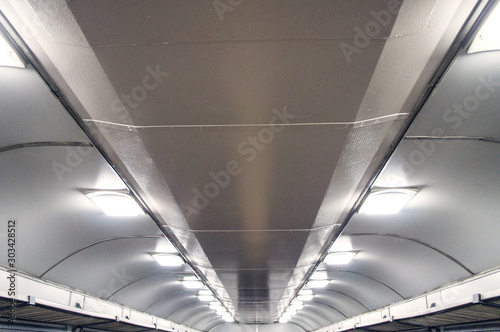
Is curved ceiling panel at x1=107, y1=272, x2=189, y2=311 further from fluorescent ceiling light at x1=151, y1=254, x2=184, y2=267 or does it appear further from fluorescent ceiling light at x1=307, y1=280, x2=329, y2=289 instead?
fluorescent ceiling light at x1=307, y1=280, x2=329, y2=289

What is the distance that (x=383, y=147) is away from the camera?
3602 mm

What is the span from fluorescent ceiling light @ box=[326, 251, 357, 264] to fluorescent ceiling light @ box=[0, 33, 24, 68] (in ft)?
21.7

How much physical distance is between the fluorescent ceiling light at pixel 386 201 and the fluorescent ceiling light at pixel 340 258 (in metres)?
2.50

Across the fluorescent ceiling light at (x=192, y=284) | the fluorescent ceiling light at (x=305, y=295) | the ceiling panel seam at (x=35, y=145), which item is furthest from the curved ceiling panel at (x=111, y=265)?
the fluorescent ceiling light at (x=305, y=295)

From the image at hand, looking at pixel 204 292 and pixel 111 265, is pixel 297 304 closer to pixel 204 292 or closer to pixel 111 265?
pixel 204 292

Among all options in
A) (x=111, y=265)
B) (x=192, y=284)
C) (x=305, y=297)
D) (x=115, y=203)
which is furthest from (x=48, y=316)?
(x=305, y=297)

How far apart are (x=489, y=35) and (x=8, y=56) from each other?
3041 millimetres

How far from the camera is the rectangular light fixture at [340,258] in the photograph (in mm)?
8047

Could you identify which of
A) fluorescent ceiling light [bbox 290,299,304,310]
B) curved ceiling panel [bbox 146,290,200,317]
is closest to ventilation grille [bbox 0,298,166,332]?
curved ceiling panel [bbox 146,290,200,317]

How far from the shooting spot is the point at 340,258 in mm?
8398

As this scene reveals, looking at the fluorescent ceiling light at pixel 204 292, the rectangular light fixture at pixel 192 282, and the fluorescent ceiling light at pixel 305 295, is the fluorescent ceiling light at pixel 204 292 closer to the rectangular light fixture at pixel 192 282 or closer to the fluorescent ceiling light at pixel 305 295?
the rectangular light fixture at pixel 192 282

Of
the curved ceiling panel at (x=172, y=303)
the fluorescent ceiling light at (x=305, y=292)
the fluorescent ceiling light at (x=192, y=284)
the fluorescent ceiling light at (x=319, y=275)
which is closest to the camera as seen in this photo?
the fluorescent ceiling light at (x=319, y=275)

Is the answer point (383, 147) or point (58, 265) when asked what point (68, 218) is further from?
point (383, 147)

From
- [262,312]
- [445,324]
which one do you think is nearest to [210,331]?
[262,312]
